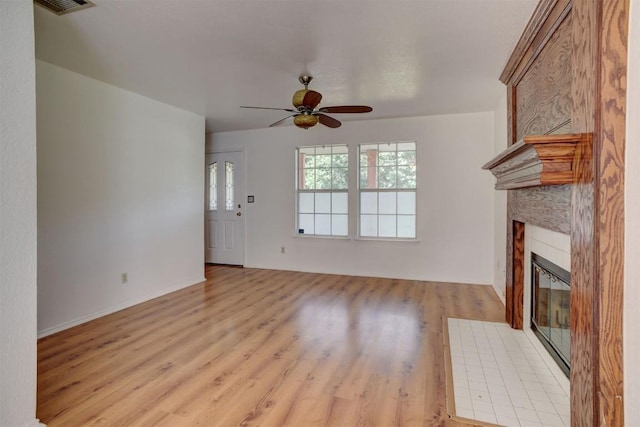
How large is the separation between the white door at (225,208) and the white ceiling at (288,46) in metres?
2.06

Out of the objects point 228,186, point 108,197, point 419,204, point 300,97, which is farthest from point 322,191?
point 108,197

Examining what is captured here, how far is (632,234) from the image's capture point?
3.92ft

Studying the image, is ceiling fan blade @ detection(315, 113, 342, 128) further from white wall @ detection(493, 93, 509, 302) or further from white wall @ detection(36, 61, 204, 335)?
white wall @ detection(36, 61, 204, 335)

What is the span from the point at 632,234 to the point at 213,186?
5836mm

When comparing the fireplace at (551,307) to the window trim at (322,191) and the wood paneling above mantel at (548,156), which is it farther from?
the window trim at (322,191)

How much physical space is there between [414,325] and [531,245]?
123 centimetres

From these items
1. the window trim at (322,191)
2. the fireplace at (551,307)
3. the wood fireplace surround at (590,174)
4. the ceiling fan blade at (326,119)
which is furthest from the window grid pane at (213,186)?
the wood fireplace surround at (590,174)

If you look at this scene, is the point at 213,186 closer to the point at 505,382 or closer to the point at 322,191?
the point at 322,191

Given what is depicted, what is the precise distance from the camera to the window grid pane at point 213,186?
6152 millimetres

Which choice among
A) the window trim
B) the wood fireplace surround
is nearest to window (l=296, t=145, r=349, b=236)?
the window trim

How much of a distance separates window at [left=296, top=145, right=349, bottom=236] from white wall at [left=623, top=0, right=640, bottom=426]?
426cm

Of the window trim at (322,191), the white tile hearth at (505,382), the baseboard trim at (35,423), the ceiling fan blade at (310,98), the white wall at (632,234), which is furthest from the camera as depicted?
the window trim at (322,191)

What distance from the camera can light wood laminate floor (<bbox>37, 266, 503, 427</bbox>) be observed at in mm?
1912

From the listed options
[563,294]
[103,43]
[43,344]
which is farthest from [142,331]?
[563,294]
